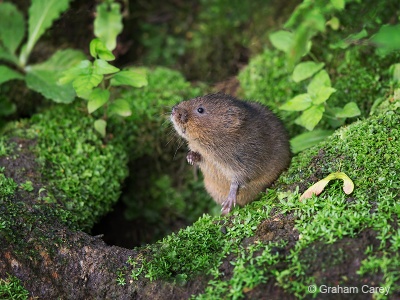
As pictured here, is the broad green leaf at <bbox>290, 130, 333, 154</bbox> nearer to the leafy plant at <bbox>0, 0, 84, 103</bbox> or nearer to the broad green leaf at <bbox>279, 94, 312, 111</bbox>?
the broad green leaf at <bbox>279, 94, 312, 111</bbox>

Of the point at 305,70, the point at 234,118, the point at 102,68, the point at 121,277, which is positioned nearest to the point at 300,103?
the point at 305,70

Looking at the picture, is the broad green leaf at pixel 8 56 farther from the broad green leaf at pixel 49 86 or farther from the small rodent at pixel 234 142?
the small rodent at pixel 234 142

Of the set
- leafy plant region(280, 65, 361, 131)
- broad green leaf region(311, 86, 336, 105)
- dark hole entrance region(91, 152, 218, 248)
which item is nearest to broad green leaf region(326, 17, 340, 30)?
leafy plant region(280, 65, 361, 131)

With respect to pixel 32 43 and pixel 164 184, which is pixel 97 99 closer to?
pixel 32 43

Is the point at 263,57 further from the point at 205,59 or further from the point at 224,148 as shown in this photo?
the point at 224,148

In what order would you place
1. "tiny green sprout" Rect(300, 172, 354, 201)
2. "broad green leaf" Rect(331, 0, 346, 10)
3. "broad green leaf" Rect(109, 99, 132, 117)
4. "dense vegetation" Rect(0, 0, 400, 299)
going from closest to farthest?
"dense vegetation" Rect(0, 0, 400, 299), "tiny green sprout" Rect(300, 172, 354, 201), "broad green leaf" Rect(331, 0, 346, 10), "broad green leaf" Rect(109, 99, 132, 117)

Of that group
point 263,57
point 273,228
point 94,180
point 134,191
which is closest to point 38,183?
point 94,180
